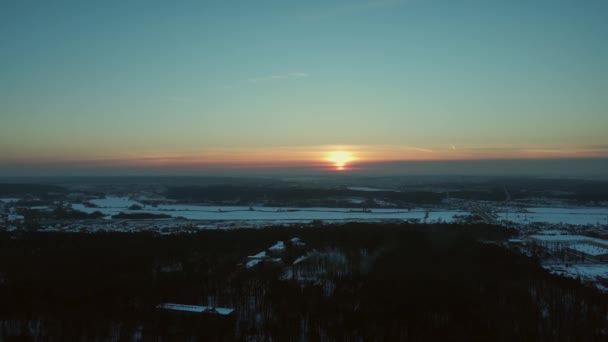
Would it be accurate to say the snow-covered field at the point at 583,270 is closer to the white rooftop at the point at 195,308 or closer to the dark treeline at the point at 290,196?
the white rooftop at the point at 195,308

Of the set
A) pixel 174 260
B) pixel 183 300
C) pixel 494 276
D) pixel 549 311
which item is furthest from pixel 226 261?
pixel 549 311

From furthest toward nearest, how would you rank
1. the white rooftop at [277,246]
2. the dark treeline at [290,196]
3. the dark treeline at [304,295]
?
1. the dark treeline at [290,196]
2. the white rooftop at [277,246]
3. the dark treeline at [304,295]

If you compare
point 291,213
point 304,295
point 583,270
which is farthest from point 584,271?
point 291,213

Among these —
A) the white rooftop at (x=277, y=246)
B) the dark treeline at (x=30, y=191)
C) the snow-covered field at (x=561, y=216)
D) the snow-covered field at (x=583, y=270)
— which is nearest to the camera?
the snow-covered field at (x=583, y=270)

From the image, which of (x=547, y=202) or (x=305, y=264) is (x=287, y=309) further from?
(x=547, y=202)

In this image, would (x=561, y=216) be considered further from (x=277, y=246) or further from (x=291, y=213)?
(x=277, y=246)

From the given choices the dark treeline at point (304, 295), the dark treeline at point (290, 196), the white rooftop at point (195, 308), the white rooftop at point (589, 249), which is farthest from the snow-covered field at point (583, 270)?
the dark treeline at point (290, 196)

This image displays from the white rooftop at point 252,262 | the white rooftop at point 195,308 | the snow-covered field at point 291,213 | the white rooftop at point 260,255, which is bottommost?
the snow-covered field at point 291,213
